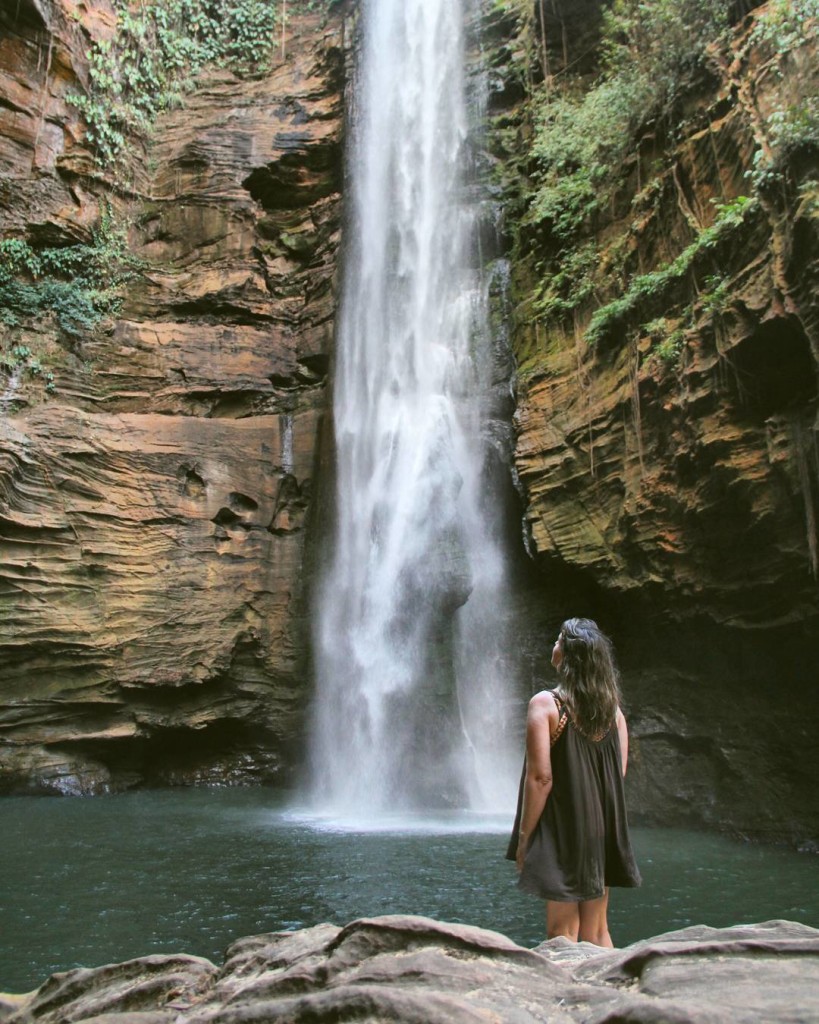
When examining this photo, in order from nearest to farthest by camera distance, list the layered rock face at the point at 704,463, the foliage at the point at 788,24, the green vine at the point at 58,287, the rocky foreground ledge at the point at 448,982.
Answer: the rocky foreground ledge at the point at 448,982 < the foliage at the point at 788,24 < the layered rock face at the point at 704,463 < the green vine at the point at 58,287

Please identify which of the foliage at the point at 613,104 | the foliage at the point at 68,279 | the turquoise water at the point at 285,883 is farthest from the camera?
the foliage at the point at 68,279

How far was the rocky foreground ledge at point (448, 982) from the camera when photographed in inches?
70.1

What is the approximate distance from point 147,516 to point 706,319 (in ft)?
27.9

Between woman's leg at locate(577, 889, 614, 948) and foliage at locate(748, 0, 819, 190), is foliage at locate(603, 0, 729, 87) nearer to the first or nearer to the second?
foliage at locate(748, 0, 819, 190)

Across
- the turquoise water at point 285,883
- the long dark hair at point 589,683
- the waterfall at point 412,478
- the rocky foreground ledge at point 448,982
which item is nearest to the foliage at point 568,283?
the waterfall at point 412,478

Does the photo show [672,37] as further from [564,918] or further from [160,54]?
[160,54]

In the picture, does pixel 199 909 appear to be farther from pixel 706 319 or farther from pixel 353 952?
pixel 706 319

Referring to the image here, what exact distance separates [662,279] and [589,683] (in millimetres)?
7172

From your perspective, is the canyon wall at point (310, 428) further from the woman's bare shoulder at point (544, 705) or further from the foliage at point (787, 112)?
the woman's bare shoulder at point (544, 705)

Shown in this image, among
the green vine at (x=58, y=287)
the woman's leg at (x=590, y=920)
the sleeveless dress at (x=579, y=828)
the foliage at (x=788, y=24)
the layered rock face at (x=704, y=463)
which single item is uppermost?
the green vine at (x=58, y=287)

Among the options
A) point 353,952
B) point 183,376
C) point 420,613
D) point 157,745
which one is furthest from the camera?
point 183,376

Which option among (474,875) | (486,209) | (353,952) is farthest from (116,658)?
(353,952)

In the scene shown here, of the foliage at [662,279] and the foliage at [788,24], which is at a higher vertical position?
the foliage at [788,24]

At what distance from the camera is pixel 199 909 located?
548 cm
